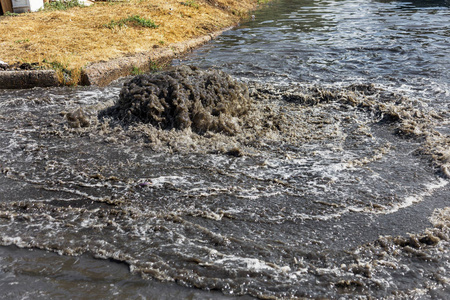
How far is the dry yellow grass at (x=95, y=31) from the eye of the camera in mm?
8828

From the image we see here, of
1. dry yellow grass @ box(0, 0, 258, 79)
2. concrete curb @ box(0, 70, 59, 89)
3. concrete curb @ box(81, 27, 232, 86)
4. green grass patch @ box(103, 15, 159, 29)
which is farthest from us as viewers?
green grass patch @ box(103, 15, 159, 29)

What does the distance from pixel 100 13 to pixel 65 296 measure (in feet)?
39.7

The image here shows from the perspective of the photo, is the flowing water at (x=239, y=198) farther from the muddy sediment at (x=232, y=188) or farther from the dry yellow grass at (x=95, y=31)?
the dry yellow grass at (x=95, y=31)

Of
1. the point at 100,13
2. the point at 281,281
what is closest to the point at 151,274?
the point at 281,281

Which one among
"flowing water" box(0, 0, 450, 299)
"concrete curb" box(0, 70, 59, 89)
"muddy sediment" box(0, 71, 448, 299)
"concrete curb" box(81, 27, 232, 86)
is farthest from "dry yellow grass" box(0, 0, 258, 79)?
"muddy sediment" box(0, 71, 448, 299)

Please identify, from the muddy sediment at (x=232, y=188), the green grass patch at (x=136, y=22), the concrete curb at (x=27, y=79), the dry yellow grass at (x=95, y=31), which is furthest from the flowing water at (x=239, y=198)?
the green grass patch at (x=136, y=22)

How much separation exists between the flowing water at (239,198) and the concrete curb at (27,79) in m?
0.24

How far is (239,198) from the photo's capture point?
407 cm

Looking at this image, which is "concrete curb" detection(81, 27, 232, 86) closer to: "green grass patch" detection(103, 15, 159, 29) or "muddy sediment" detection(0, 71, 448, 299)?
"muddy sediment" detection(0, 71, 448, 299)

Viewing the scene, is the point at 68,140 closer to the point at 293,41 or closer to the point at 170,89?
the point at 170,89

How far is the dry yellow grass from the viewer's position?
8828 millimetres

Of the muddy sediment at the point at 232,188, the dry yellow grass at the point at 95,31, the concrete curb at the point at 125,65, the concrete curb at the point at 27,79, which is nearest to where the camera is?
the muddy sediment at the point at 232,188

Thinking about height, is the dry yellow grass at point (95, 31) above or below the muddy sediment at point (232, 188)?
above

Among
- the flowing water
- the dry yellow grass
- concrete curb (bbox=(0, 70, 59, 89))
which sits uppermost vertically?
the dry yellow grass
